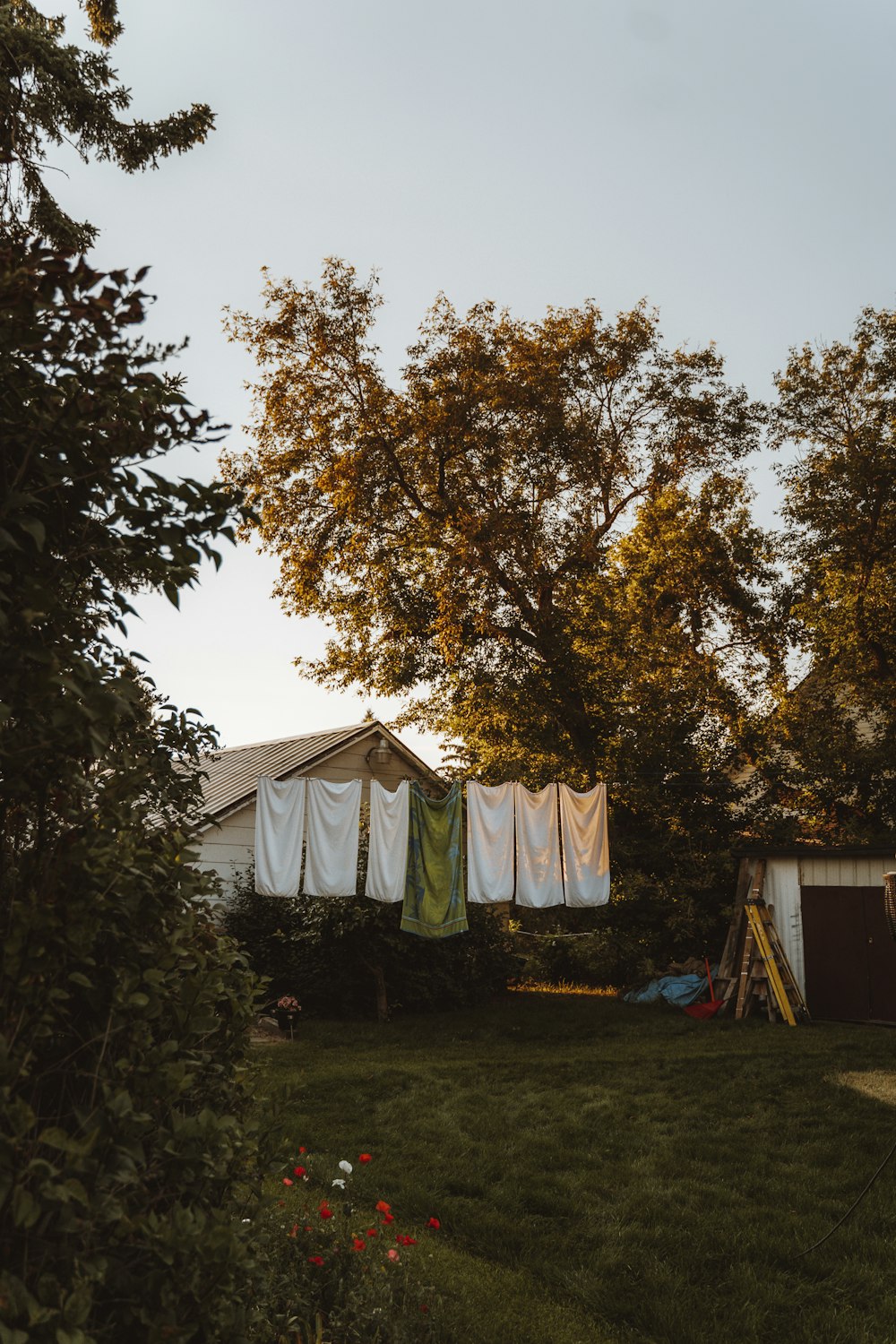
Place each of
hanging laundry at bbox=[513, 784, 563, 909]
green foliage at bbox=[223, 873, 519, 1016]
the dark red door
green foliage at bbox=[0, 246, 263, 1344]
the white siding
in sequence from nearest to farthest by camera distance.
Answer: green foliage at bbox=[0, 246, 263, 1344], hanging laundry at bbox=[513, 784, 563, 909], the dark red door, the white siding, green foliage at bbox=[223, 873, 519, 1016]

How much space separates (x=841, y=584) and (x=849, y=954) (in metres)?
7.75

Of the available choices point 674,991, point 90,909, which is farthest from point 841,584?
point 90,909

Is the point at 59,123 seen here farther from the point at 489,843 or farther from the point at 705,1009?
the point at 705,1009

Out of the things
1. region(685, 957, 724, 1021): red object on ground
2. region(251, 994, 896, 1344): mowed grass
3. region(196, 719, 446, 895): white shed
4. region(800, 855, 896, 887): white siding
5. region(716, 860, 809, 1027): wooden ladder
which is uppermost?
region(196, 719, 446, 895): white shed

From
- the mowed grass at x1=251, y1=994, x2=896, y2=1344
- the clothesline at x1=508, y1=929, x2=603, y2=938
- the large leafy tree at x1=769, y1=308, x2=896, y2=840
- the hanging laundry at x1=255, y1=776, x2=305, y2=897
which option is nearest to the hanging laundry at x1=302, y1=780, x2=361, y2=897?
the hanging laundry at x1=255, y1=776, x2=305, y2=897

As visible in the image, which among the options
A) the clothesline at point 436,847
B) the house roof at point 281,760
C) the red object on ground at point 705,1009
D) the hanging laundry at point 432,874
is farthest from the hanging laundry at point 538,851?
the house roof at point 281,760

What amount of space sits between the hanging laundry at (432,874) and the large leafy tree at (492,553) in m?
5.90

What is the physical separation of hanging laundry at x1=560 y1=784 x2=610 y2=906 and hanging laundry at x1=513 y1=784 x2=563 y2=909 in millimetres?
143

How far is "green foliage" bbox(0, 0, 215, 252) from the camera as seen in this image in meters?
8.77

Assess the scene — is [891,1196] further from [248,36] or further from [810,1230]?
[248,36]

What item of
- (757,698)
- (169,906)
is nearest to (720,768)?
(757,698)

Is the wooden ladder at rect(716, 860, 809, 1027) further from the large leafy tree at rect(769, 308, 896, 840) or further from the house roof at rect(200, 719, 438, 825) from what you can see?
the house roof at rect(200, 719, 438, 825)

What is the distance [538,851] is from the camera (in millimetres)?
12594

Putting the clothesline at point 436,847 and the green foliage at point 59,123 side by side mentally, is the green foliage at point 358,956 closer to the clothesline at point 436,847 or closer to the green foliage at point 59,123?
the clothesline at point 436,847
